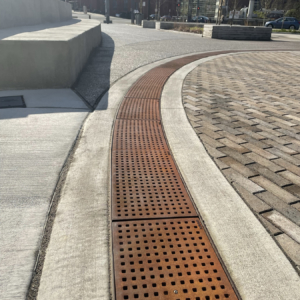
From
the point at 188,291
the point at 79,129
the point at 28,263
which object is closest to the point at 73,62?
the point at 79,129

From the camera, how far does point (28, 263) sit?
6.70 feet

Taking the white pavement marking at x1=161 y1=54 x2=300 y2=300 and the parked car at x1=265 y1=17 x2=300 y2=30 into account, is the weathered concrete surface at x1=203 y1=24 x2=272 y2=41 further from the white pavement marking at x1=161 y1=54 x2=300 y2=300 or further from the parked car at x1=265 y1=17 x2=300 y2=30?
the white pavement marking at x1=161 y1=54 x2=300 y2=300

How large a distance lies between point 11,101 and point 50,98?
66cm

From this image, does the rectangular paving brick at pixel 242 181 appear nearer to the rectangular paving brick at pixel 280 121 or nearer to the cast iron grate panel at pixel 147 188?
the cast iron grate panel at pixel 147 188

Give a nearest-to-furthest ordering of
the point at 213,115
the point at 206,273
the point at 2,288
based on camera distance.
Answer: the point at 2,288 → the point at 206,273 → the point at 213,115

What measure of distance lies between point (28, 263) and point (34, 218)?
1.60ft

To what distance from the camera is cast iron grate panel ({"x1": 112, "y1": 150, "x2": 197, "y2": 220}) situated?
8.59 feet

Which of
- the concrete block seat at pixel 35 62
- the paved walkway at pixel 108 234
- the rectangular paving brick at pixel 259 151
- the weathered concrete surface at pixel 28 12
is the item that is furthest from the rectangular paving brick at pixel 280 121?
the weathered concrete surface at pixel 28 12

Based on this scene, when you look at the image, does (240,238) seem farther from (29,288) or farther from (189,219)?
(29,288)

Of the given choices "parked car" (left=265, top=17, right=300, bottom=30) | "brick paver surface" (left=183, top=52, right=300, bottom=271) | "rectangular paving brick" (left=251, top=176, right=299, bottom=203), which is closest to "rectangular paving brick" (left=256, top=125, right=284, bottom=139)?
"brick paver surface" (left=183, top=52, right=300, bottom=271)

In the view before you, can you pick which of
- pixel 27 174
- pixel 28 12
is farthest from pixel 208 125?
pixel 28 12

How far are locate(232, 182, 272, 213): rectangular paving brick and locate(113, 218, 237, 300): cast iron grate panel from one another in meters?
0.62

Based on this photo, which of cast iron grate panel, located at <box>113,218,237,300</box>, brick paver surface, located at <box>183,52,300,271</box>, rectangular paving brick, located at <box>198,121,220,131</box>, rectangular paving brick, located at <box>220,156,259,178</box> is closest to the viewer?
cast iron grate panel, located at <box>113,218,237,300</box>

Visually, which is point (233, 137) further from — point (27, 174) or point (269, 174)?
point (27, 174)
